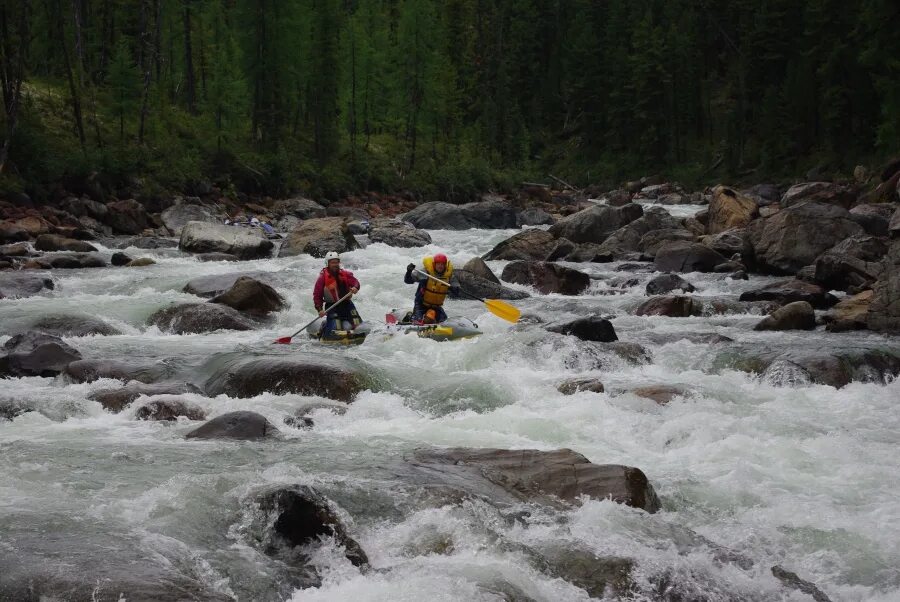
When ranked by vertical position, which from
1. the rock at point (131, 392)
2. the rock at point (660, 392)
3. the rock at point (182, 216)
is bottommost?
the rock at point (660, 392)

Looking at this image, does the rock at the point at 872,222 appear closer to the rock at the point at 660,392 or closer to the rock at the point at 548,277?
the rock at the point at 548,277

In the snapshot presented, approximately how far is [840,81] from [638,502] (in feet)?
133

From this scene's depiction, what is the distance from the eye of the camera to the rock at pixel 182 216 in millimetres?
26547

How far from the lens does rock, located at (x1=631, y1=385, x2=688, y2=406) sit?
364 inches

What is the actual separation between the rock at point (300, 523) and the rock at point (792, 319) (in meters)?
9.36

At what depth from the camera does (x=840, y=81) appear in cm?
4091

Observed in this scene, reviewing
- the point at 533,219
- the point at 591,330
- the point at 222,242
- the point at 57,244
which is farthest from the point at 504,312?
the point at 533,219

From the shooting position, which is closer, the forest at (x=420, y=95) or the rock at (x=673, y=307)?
the rock at (x=673, y=307)

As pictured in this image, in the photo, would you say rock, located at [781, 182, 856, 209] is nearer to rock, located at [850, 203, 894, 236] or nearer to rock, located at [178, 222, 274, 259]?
rock, located at [850, 203, 894, 236]

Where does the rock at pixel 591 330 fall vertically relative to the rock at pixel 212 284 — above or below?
below

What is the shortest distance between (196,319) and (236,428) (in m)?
6.17

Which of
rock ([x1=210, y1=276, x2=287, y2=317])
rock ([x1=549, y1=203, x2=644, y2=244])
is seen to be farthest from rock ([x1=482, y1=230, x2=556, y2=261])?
rock ([x1=210, y1=276, x2=287, y2=317])

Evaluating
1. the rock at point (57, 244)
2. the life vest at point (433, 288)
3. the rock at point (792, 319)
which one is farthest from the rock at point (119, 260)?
the rock at point (792, 319)

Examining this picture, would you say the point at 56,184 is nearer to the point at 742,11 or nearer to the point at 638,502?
the point at 638,502
